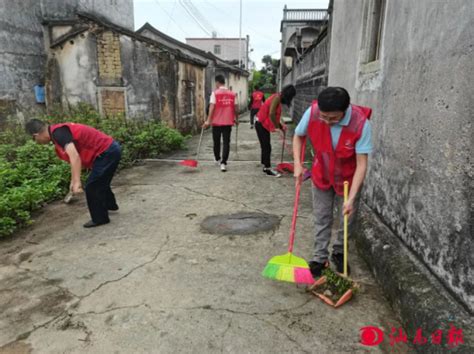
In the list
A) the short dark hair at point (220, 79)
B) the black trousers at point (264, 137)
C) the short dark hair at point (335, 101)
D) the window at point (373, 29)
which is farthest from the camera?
the short dark hair at point (220, 79)

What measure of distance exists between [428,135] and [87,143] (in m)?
3.49

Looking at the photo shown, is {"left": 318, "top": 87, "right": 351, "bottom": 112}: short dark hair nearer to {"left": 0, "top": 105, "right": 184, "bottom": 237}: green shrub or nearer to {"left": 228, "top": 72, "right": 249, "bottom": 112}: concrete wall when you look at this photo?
{"left": 0, "top": 105, "right": 184, "bottom": 237}: green shrub

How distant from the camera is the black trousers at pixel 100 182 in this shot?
4.20 meters

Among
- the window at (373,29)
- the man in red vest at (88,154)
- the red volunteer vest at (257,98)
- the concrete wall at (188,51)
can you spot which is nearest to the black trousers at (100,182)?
the man in red vest at (88,154)

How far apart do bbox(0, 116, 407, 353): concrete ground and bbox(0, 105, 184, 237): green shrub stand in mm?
263

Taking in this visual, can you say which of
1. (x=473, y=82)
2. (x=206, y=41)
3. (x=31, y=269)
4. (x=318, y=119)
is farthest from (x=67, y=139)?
(x=206, y=41)

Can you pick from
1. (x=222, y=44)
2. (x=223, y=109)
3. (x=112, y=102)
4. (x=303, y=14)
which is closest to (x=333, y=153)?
(x=223, y=109)

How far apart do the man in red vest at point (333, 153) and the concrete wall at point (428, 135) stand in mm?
441

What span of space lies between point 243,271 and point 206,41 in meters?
61.2

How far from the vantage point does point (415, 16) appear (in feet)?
9.47

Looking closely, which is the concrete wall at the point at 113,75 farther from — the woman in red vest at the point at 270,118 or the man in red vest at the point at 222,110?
the woman in red vest at the point at 270,118

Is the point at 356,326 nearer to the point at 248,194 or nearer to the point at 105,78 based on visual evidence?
the point at 248,194

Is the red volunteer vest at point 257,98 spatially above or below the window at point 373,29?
below

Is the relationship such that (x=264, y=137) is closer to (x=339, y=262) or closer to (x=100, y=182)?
(x=100, y=182)
